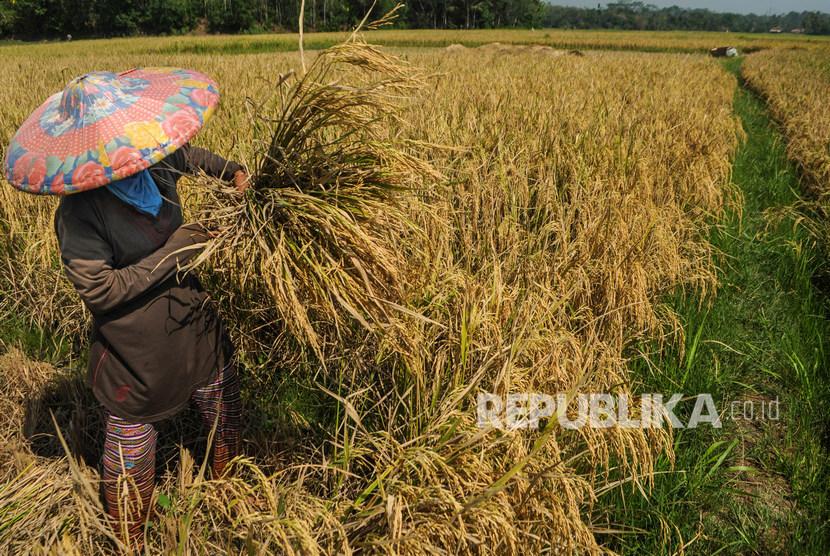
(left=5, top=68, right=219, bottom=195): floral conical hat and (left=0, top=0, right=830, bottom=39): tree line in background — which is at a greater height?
(left=0, top=0, right=830, bottom=39): tree line in background

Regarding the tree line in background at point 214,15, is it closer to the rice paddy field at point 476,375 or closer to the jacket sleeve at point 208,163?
the rice paddy field at point 476,375

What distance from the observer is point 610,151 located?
3.59m

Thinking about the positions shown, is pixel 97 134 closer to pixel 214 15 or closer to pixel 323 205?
pixel 323 205

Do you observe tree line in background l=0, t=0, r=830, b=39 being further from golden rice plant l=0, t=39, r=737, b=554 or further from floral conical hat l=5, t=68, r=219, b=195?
floral conical hat l=5, t=68, r=219, b=195

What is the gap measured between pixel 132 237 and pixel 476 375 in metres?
1.05

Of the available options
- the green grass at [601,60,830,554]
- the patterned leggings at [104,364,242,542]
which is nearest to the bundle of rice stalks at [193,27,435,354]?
the patterned leggings at [104,364,242,542]

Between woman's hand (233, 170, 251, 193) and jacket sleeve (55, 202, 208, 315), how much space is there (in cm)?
30

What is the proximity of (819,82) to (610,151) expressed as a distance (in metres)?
10.6

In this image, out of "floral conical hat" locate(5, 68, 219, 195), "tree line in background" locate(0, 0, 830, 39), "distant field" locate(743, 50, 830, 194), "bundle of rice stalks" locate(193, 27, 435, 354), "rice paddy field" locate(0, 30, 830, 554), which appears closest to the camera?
"floral conical hat" locate(5, 68, 219, 195)

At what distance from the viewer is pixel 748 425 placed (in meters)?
2.25

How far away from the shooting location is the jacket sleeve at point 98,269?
4.38 ft

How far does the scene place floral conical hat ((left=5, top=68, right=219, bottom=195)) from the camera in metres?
1.27

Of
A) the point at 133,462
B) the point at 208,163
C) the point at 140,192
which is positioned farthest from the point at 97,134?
the point at 133,462

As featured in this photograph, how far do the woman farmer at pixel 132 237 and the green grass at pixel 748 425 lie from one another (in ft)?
4.73
